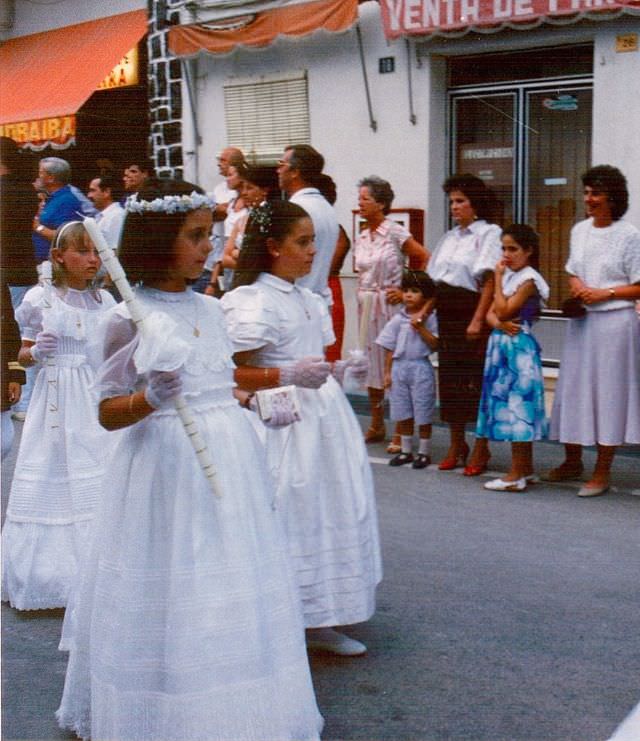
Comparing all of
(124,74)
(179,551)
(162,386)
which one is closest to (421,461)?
(179,551)

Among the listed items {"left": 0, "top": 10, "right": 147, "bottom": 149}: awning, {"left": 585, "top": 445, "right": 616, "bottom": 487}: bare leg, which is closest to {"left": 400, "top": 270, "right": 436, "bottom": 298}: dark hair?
{"left": 585, "top": 445, "right": 616, "bottom": 487}: bare leg

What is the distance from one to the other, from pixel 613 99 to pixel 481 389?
3.12 m

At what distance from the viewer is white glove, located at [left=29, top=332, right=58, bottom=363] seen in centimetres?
572

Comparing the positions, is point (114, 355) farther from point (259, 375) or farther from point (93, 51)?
point (93, 51)

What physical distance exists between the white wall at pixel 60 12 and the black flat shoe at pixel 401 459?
27.5 ft

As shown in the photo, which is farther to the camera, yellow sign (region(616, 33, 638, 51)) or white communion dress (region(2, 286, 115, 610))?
yellow sign (region(616, 33, 638, 51))

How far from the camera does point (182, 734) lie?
345 cm

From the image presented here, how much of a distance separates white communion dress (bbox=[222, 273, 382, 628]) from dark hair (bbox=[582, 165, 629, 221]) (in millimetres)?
3337

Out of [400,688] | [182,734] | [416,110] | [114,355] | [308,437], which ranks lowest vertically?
[400,688]

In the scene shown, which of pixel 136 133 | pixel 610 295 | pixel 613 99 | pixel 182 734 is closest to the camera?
pixel 182 734

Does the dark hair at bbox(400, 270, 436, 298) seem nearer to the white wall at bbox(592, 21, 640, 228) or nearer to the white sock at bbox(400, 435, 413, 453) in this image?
the white sock at bbox(400, 435, 413, 453)

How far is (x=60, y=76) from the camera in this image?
613 inches

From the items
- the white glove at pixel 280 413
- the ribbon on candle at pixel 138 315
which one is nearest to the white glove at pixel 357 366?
the white glove at pixel 280 413

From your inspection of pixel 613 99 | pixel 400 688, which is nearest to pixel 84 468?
pixel 400 688
